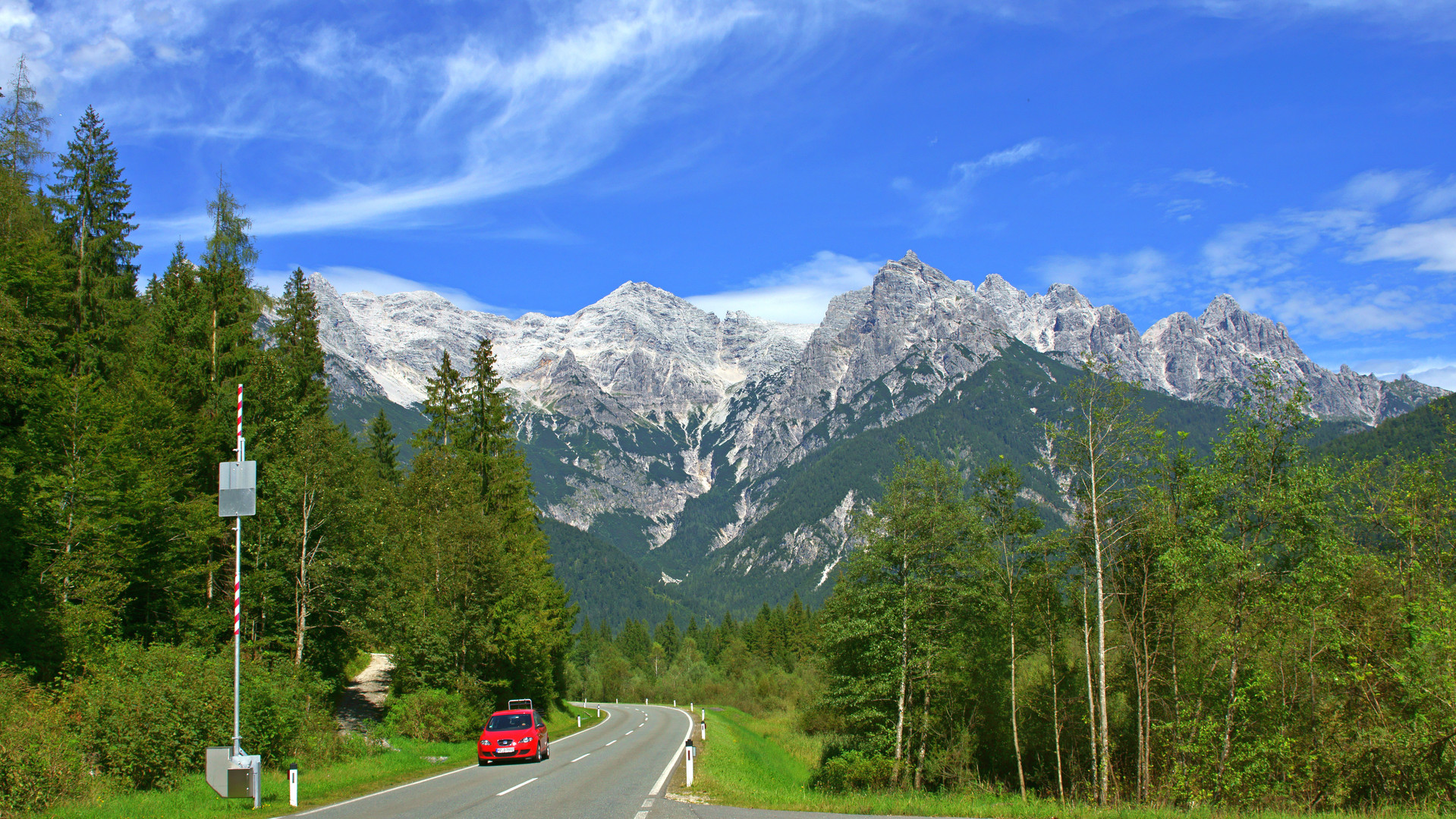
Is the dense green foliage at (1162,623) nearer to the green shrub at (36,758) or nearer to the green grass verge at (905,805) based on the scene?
the green grass verge at (905,805)

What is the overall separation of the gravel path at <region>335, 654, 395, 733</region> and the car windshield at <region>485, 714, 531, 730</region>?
5346mm

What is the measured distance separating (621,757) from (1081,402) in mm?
21581

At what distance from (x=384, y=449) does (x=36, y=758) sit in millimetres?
50492

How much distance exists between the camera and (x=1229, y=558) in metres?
25.2

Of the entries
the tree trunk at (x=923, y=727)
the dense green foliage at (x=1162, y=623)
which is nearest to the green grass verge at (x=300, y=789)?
the dense green foliage at (x=1162, y=623)

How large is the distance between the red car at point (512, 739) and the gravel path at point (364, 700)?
549cm

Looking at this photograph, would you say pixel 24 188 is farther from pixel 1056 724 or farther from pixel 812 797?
pixel 1056 724

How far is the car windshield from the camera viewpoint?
1126 inches

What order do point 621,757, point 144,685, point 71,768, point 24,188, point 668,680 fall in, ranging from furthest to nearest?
point 668,680 → point 24,188 → point 621,757 → point 144,685 → point 71,768

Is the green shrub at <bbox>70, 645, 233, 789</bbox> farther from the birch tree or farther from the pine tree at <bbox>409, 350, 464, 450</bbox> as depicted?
the pine tree at <bbox>409, 350, 464, 450</bbox>

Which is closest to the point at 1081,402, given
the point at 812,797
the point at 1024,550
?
the point at 1024,550

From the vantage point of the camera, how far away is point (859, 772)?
120 feet

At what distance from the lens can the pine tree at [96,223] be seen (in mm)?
36594

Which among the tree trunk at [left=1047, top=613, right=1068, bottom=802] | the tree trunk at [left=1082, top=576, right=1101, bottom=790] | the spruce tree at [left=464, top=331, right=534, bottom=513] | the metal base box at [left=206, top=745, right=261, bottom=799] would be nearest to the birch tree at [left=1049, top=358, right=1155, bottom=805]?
the tree trunk at [left=1082, top=576, right=1101, bottom=790]
